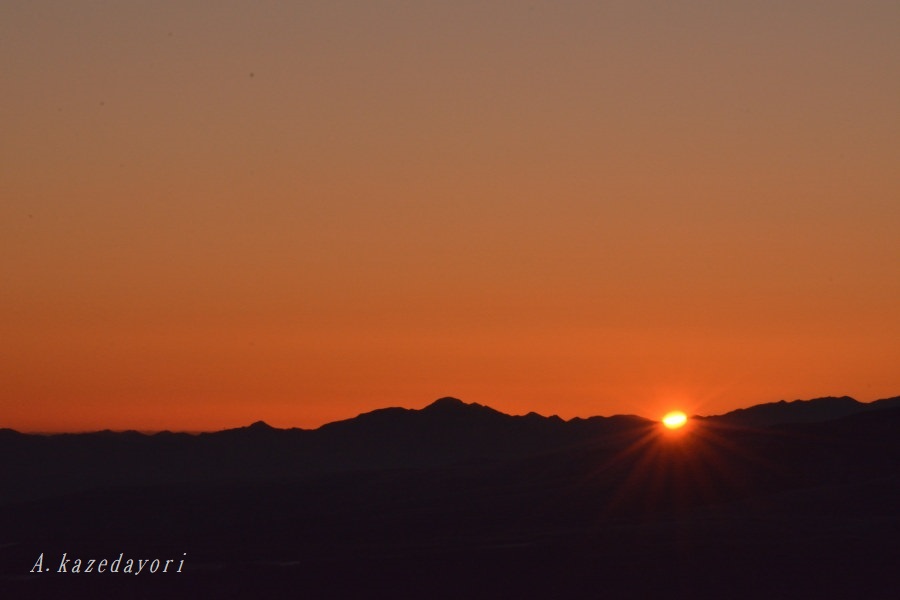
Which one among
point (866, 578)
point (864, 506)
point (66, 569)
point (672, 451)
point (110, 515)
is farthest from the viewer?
point (110, 515)

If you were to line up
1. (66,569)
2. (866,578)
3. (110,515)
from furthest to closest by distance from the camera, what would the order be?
(110,515), (66,569), (866,578)

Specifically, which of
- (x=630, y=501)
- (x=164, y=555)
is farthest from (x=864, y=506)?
(x=164, y=555)

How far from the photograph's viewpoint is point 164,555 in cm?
8506

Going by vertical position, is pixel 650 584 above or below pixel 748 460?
below

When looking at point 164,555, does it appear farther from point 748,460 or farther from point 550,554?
point 748,460

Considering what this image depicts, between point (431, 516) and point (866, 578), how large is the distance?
47.2 meters

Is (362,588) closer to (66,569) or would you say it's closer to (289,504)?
(66,569)

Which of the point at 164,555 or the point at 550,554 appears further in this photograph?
the point at 164,555

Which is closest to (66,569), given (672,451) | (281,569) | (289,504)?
(281,569)

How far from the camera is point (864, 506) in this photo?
8694 cm

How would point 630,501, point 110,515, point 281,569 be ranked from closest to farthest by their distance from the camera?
point 281,569 < point 630,501 < point 110,515

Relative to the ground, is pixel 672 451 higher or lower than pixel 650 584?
higher

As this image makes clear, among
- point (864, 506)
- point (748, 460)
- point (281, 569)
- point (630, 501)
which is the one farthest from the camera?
point (748, 460)

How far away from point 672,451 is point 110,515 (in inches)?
1885
